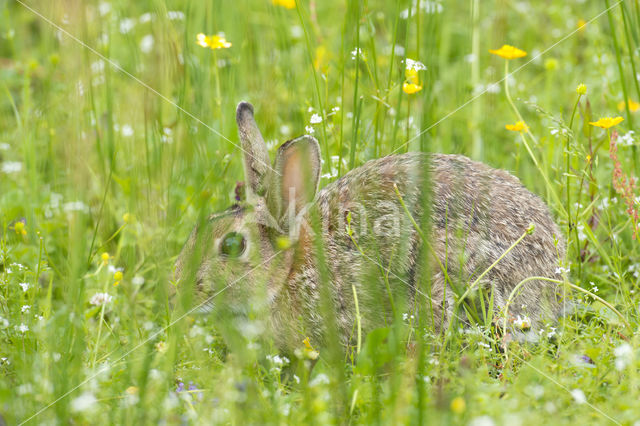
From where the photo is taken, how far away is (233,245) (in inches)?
169

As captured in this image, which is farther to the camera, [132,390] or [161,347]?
[161,347]

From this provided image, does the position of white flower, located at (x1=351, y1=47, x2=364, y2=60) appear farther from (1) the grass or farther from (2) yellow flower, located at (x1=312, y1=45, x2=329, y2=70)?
(2) yellow flower, located at (x1=312, y1=45, x2=329, y2=70)

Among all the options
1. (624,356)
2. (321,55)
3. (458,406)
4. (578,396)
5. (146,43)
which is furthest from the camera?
(146,43)

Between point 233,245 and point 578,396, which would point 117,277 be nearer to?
point 233,245

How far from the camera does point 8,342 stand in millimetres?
3658

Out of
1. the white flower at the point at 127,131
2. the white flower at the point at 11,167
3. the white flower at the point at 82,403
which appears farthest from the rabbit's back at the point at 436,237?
the white flower at the point at 11,167

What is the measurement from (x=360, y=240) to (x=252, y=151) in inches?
31.4

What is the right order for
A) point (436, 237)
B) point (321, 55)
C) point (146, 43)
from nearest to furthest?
point (436, 237), point (321, 55), point (146, 43)

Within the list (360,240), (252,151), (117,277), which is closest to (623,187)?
(360,240)

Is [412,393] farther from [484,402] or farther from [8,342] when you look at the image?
[8,342]

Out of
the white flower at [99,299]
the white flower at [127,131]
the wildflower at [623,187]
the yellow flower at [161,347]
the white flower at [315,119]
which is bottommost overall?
the white flower at [99,299]

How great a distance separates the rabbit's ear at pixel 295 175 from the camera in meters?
3.97

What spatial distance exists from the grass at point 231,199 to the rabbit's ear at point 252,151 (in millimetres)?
261

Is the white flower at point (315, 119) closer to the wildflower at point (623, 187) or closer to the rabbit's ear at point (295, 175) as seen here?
the rabbit's ear at point (295, 175)
